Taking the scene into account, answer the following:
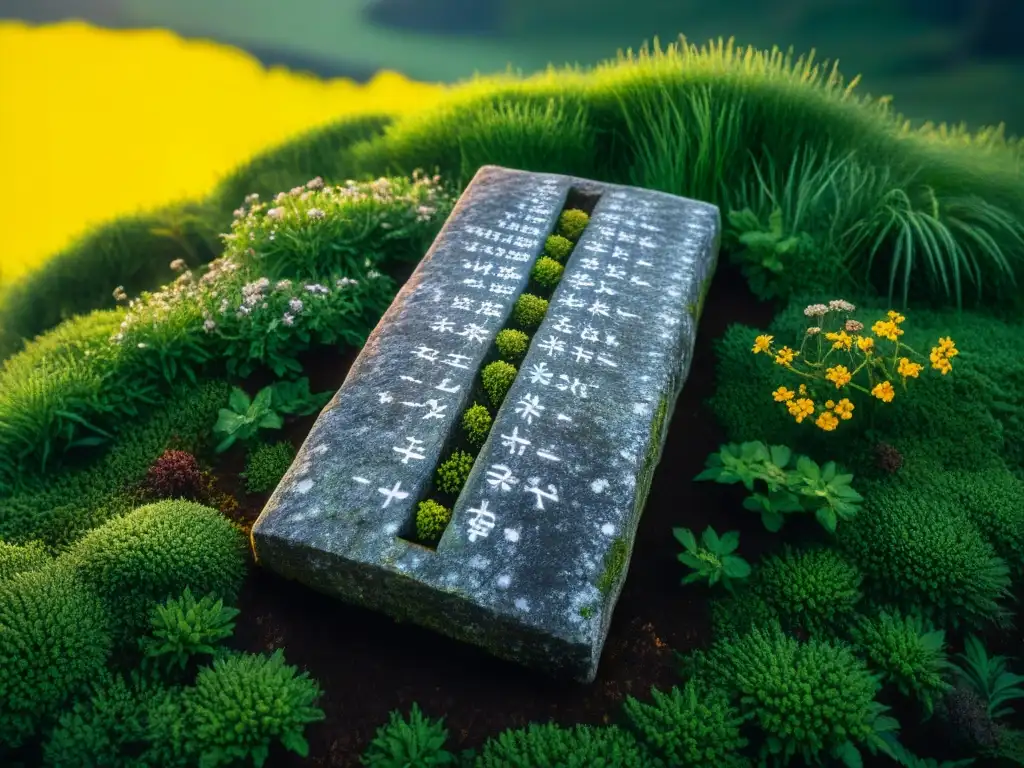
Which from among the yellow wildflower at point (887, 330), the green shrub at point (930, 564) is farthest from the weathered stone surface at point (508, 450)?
the green shrub at point (930, 564)

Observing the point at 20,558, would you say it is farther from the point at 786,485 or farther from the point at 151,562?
the point at 786,485

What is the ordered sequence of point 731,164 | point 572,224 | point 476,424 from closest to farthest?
point 476,424, point 572,224, point 731,164

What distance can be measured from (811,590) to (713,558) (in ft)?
1.54

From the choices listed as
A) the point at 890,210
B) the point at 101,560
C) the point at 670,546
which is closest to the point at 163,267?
the point at 101,560

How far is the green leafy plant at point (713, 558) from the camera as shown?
3.58 metres

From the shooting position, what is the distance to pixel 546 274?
461cm

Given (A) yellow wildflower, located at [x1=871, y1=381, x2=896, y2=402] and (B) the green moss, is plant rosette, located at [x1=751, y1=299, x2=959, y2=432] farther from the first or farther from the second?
(B) the green moss

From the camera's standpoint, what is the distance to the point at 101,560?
346 centimetres

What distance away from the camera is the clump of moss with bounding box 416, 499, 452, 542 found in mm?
3324

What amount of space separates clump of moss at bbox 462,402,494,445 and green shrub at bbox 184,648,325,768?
1261 mm

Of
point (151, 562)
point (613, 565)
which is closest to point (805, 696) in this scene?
point (613, 565)

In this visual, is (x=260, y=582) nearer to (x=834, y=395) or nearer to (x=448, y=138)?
(x=834, y=395)

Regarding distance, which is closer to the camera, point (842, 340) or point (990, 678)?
point (990, 678)

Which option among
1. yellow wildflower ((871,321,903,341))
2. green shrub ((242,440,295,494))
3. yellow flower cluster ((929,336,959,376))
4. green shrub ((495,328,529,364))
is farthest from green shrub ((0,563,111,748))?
yellow flower cluster ((929,336,959,376))
